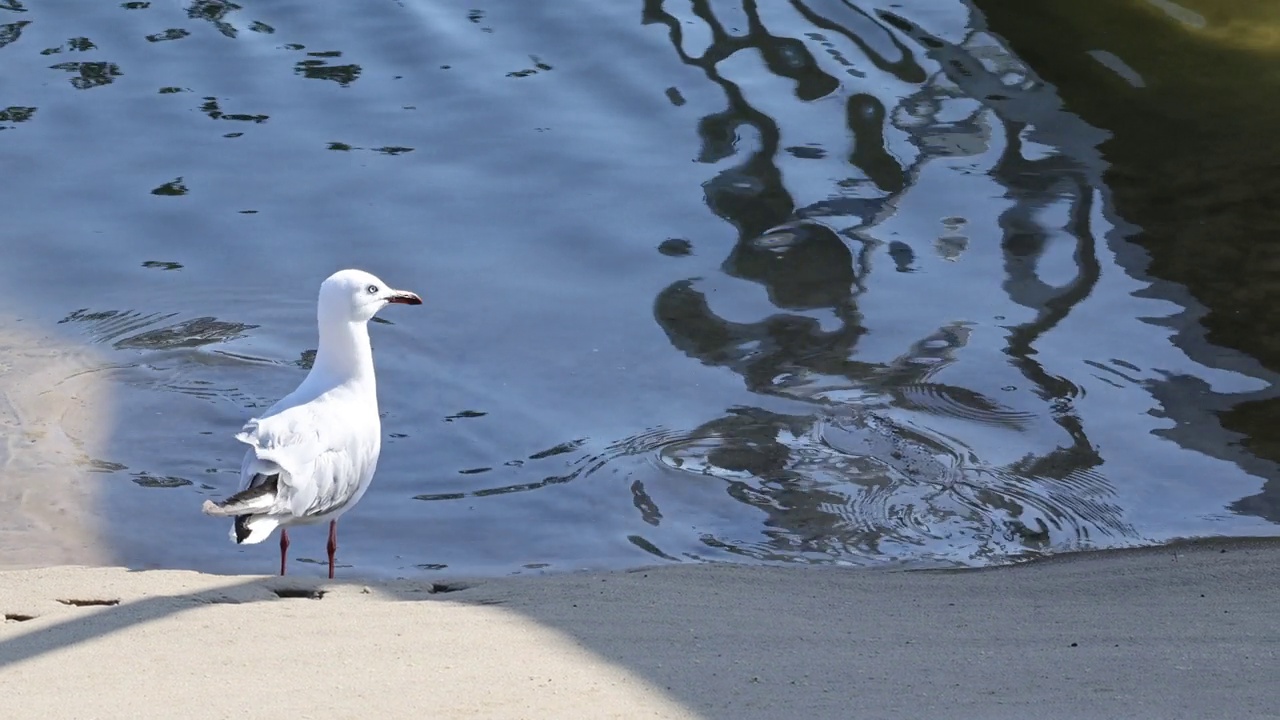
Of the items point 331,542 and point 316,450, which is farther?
point 331,542

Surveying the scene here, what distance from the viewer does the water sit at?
20.7 feet

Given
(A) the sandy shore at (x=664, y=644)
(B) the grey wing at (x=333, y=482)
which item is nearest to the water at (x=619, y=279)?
(B) the grey wing at (x=333, y=482)

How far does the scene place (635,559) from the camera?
6027 millimetres

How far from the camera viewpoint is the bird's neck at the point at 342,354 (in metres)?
5.86

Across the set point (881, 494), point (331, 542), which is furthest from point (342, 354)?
point (881, 494)

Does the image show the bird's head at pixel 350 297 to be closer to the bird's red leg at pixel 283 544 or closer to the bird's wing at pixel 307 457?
the bird's wing at pixel 307 457

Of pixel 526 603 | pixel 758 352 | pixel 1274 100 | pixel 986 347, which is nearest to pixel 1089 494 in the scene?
pixel 986 347

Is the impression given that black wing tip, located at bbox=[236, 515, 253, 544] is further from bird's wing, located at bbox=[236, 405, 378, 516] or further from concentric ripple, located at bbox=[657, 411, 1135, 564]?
concentric ripple, located at bbox=[657, 411, 1135, 564]

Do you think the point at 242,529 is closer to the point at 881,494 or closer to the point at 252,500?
the point at 252,500

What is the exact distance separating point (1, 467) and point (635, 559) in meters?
2.73

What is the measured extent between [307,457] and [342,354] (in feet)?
1.93

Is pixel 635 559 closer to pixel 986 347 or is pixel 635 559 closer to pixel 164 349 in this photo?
pixel 986 347

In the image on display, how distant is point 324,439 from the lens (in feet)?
18.1

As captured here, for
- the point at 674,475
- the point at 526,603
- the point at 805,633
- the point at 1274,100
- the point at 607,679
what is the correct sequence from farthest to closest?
the point at 1274,100 < the point at 674,475 < the point at 526,603 < the point at 805,633 < the point at 607,679
